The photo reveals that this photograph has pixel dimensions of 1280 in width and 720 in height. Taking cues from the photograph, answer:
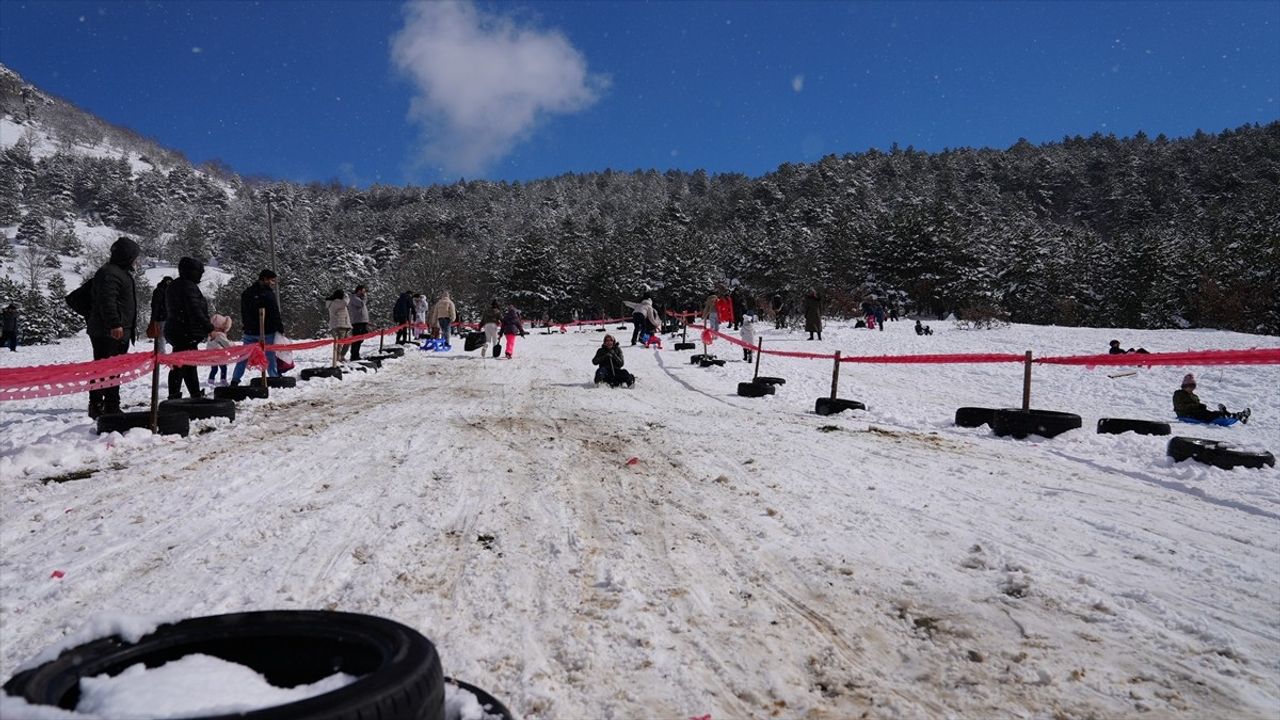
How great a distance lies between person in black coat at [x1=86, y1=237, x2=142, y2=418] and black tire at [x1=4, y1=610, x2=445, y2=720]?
22.1 feet

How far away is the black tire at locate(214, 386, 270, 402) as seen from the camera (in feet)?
30.4

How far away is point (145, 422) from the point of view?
6746mm

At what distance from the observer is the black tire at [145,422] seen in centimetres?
659

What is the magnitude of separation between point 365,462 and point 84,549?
226 cm

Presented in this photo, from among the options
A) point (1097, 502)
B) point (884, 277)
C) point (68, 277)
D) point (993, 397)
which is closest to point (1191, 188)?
point (884, 277)

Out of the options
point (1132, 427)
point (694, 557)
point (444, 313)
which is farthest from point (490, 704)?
point (444, 313)

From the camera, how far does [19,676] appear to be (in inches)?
69.3

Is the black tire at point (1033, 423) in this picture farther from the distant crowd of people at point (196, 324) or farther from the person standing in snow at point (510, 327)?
the person standing in snow at point (510, 327)

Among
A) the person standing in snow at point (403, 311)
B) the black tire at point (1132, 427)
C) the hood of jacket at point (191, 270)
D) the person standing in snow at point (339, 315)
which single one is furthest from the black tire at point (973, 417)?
the person standing in snow at point (403, 311)

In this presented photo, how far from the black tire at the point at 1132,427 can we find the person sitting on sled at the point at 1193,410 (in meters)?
3.48

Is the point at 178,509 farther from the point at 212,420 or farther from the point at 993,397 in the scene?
the point at 993,397

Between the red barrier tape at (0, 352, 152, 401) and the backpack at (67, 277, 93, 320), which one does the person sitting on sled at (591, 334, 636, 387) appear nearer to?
the red barrier tape at (0, 352, 152, 401)

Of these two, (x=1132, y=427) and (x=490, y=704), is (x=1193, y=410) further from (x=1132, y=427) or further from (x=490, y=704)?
(x=490, y=704)

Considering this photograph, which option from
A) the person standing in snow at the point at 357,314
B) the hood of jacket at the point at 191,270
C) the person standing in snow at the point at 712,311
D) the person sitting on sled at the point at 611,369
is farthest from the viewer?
the person standing in snow at the point at 712,311
